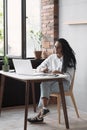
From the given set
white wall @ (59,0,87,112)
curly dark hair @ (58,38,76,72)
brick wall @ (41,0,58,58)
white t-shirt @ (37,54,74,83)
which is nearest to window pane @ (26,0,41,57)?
brick wall @ (41,0,58,58)

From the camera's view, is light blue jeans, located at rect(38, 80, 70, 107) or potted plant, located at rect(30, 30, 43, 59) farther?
potted plant, located at rect(30, 30, 43, 59)

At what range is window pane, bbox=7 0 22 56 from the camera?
527 cm

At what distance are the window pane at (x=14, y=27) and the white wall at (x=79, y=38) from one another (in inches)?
33.4

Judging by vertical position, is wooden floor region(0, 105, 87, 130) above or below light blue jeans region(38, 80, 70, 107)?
below

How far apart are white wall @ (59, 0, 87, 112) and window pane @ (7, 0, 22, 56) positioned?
85 centimetres

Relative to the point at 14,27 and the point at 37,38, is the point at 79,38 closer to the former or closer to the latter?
the point at 37,38

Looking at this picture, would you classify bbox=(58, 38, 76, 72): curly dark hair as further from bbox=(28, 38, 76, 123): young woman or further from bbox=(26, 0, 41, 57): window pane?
bbox=(26, 0, 41, 57): window pane

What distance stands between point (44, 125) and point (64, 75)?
0.72 m

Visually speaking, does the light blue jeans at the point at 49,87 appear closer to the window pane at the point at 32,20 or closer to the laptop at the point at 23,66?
the laptop at the point at 23,66

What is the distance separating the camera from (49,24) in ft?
17.3

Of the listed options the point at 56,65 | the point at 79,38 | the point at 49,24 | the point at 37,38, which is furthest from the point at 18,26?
the point at 56,65

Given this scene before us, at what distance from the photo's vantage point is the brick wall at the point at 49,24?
17.0ft

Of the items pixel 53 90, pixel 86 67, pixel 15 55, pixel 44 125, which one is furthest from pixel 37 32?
pixel 44 125

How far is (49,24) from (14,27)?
2.02 ft
